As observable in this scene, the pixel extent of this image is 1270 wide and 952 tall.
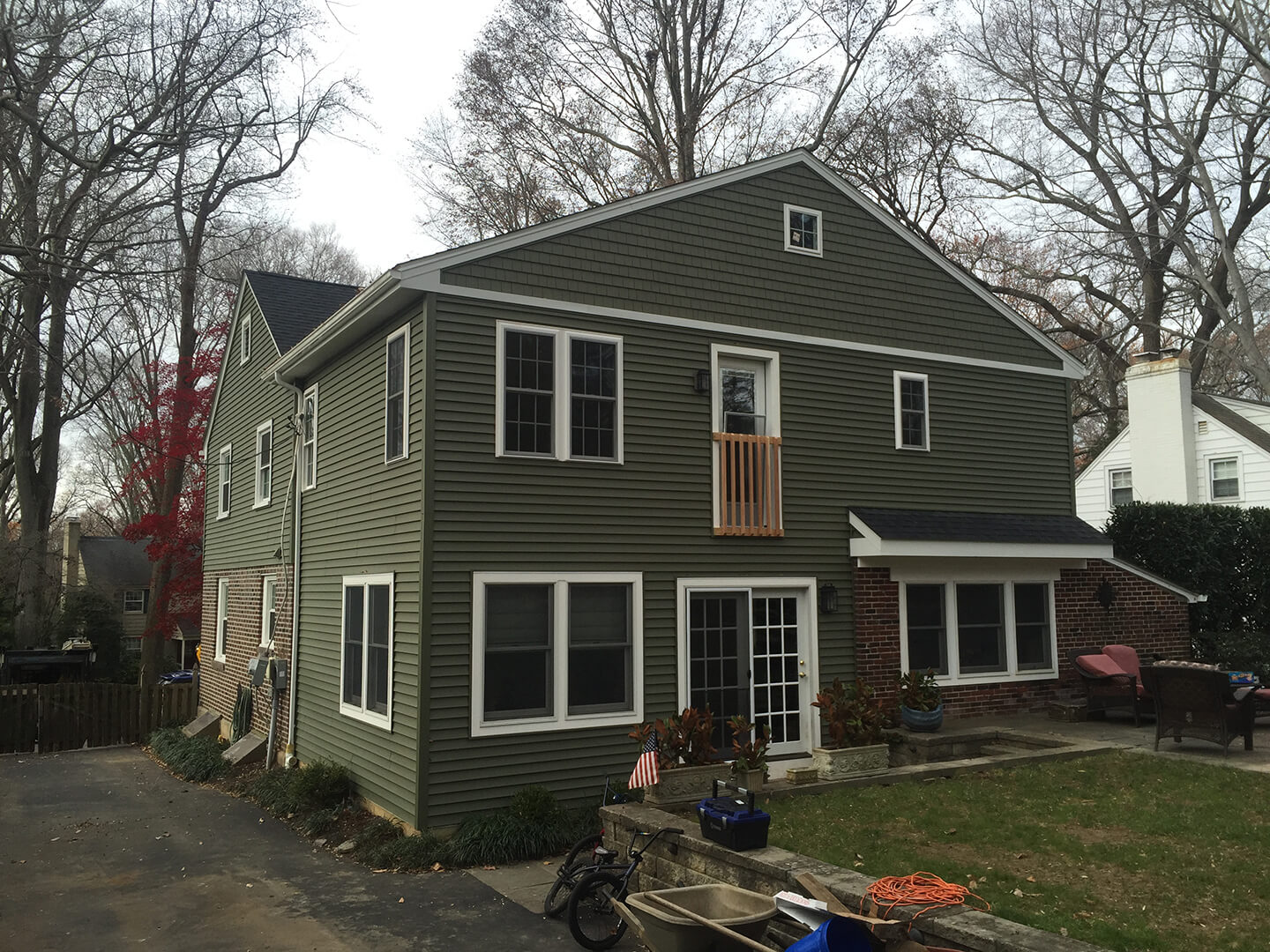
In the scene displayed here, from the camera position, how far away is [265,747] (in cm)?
1439

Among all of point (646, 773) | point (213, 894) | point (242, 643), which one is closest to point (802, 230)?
point (646, 773)

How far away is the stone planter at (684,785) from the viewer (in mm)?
8945

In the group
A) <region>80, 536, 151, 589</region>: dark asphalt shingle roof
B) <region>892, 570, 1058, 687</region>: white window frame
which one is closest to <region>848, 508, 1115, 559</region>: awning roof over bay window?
<region>892, 570, 1058, 687</region>: white window frame

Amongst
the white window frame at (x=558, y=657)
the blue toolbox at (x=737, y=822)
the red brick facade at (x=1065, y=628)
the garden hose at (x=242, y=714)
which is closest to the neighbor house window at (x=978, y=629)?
the red brick facade at (x=1065, y=628)

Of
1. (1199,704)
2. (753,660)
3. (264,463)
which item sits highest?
(264,463)

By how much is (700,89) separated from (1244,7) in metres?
11.2

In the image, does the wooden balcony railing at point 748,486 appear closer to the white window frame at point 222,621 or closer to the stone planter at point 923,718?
the stone planter at point 923,718

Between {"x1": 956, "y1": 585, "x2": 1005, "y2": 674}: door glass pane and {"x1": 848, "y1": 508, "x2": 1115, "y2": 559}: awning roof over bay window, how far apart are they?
2.32 ft

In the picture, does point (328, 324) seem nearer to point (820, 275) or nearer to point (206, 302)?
point (820, 275)

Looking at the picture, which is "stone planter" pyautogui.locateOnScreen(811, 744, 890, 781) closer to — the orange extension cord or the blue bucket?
the orange extension cord

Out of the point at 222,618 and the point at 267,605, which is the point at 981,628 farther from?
the point at 222,618

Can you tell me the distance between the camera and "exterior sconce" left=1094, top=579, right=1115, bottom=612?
14125 mm

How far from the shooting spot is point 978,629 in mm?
13141

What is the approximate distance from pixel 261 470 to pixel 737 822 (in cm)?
1212
